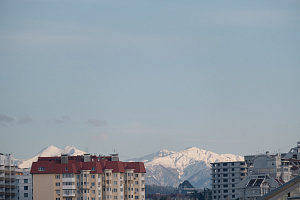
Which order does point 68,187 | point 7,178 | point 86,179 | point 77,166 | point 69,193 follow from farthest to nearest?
point 7,178 → point 77,166 → point 86,179 → point 68,187 → point 69,193

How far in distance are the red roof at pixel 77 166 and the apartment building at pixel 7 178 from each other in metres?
7.52

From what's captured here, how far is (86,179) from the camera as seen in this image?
177375 millimetres

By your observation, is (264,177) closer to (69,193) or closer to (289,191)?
(69,193)

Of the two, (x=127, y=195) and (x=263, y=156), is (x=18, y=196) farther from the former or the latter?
(x=263, y=156)

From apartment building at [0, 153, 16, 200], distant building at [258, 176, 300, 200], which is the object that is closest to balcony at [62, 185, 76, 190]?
apartment building at [0, 153, 16, 200]

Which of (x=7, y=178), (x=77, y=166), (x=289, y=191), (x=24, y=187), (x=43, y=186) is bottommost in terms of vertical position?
(x=289, y=191)

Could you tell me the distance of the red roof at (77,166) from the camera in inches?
6781

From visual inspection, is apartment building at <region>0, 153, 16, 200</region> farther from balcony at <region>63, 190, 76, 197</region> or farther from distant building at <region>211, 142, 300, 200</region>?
distant building at <region>211, 142, 300, 200</region>

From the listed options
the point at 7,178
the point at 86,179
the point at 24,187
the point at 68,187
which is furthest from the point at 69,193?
the point at 24,187

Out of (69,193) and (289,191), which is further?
(69,193)

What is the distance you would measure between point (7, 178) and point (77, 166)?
17153mm

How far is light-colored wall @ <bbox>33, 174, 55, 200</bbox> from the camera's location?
168750mm

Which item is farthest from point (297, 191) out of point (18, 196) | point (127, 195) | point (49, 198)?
point (18, 196)

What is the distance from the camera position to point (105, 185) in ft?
596
